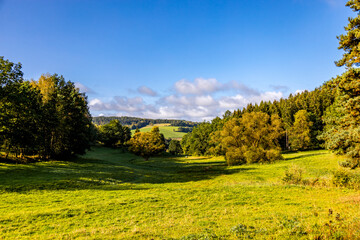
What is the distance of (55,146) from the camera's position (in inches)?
1738

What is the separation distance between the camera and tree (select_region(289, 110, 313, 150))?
78.3 meters

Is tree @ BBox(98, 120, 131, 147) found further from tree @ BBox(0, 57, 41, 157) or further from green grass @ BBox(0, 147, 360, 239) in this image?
green grass @ BBox(0, 147, 360, 239)

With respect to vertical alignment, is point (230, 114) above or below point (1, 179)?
above

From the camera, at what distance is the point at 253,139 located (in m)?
55.6

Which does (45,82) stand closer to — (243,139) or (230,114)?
(243,139)

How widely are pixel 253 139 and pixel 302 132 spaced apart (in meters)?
38.7

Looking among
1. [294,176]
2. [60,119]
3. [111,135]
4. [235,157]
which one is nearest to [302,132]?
[235,157]

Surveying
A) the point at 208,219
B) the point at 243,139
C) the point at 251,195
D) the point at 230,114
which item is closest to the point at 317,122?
the point at 230,114

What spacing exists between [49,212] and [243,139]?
51.0 metres

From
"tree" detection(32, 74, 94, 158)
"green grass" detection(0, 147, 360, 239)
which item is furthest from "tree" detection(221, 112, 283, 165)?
"tree" detection(32, 74, 94, 158)

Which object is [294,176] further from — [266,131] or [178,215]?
[266,131]

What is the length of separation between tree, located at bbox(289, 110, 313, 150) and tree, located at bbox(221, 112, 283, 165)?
94.9 feet

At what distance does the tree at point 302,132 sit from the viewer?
78319mm

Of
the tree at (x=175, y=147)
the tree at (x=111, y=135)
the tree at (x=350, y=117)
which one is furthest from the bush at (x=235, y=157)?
the tree at (x=175, y=147)
